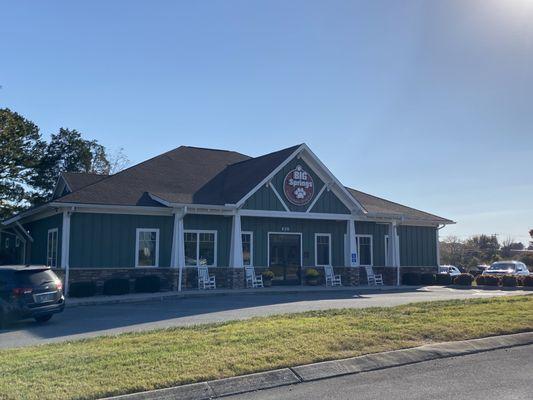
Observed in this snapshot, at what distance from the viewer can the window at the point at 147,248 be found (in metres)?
22.9

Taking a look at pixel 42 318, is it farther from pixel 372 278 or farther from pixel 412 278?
pixel 412 278

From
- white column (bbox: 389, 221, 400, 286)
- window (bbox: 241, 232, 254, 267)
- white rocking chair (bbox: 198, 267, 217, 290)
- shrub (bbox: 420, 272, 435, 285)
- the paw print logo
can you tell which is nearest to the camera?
white rocking chair (bbox: 198, 267, 217, 290)

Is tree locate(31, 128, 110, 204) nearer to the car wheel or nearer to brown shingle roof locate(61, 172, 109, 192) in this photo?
brown shingle roof locate(61, 172, 109, 192)

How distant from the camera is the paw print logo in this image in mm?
25444

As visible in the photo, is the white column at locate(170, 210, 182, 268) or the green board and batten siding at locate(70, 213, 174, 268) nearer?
the green board and batten siding at locate(70, 213, 174, 268)

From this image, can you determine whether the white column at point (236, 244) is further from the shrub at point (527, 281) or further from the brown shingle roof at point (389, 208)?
the shrub at point (527, 281)

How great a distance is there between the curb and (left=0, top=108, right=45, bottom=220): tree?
3313cm

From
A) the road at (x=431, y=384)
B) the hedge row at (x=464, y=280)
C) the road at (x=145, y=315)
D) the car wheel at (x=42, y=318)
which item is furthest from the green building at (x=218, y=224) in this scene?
the road at (x=431, y=384)

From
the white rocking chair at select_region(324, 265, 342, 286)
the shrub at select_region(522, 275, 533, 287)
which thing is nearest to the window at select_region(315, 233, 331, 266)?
the white rocking chair at select_region(324, 265, 342, 286)

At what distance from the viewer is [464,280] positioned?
28.0 meters

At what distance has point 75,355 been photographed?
344 inches

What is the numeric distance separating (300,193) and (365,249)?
18.9ft

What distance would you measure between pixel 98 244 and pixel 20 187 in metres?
21.1

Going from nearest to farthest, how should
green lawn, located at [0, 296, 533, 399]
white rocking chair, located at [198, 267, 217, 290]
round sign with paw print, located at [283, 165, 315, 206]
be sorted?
green lawn, located at [0, 296, 533, 399], white rocking chair, located at [198, 267, 217, 290], round sign with paw print, located at [283, 165, 315, 206]
